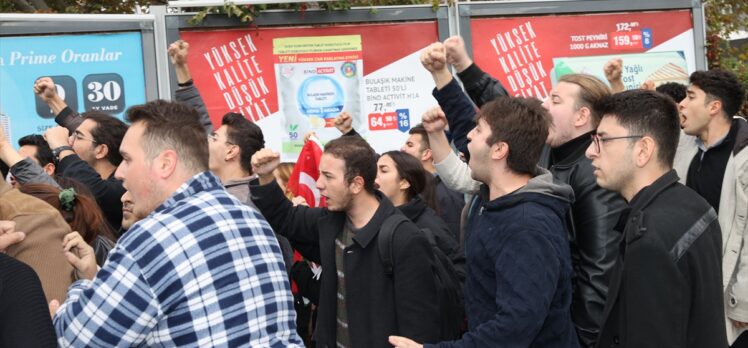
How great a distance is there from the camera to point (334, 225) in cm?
527

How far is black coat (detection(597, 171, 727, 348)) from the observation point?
362 centimetres

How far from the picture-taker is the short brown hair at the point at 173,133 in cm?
333

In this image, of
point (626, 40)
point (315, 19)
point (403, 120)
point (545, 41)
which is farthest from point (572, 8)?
point (315, 19)

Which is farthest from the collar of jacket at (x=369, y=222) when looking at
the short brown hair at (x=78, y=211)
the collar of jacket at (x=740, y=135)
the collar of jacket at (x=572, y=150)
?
the collar of jacket at (x=740, y=135)

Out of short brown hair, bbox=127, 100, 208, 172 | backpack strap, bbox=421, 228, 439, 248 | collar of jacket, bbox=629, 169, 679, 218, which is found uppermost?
short brown hair, bbox=127, 100, 208, 172

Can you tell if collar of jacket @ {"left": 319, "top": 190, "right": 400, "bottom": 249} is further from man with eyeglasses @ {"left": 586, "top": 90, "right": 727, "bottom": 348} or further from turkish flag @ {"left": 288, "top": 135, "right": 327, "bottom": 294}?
turkish flag @ {"left": 288, "top": 135, "right": 327, "bottom": 294}

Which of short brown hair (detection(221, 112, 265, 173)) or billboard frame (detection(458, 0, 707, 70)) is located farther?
billboard frame (detection(458, 0, 707, 70))

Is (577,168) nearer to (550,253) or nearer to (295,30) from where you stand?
(550,253)

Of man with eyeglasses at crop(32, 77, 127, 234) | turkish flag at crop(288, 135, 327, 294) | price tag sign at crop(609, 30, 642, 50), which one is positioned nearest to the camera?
man with eyeglasses at crop(32, 77, 127, 234)

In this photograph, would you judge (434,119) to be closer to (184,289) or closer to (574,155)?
(574,155)

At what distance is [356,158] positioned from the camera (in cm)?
529

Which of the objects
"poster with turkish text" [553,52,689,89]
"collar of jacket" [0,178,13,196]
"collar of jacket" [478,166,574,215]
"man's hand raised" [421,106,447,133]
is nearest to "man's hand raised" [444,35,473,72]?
"man's hand raised" [421,106,447,133]

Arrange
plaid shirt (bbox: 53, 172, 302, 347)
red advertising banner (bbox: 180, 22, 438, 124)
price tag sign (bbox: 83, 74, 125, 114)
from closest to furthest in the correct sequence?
plaid shirt (bbox: 53, 172, 302, 347) → price tag sign (bbox: 83, 74, 125, 114) → red advertising banner (bbox: 180, 22, 438, 124)

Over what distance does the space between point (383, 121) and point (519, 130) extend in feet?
12.9
